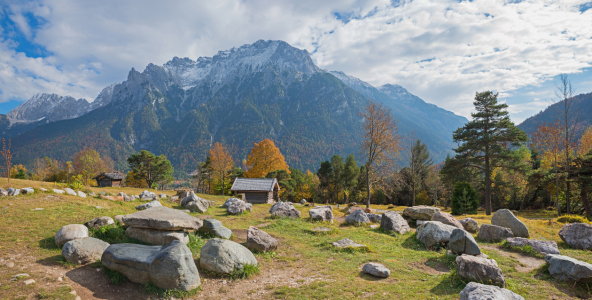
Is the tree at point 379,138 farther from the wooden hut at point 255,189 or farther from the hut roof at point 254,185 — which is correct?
the wooden hut at point 255,189

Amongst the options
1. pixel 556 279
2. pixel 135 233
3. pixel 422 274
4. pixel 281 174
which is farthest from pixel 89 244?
pixel 281 174

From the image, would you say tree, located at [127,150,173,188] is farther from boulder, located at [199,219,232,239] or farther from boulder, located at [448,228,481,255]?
boulder, located at [448,228,481,255]

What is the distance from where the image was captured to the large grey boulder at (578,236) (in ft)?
45.0

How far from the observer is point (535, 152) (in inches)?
1948

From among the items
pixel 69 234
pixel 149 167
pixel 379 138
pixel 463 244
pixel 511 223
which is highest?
pixel 379 138

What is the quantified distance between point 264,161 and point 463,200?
3243cm

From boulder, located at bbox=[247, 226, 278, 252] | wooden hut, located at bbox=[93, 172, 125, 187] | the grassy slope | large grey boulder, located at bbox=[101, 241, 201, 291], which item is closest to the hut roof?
the grassy slope

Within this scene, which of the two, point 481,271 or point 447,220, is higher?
point 481,271

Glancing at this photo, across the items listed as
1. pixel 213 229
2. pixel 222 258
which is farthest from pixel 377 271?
pixel 213 229

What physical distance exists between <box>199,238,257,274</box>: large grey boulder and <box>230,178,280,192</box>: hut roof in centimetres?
2712

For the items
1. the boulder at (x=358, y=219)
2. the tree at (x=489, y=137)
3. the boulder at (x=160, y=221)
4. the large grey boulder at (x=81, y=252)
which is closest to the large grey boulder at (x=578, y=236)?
the boulder at (x=358, y=219)

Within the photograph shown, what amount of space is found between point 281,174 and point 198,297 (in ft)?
126

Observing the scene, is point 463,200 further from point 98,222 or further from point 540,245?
point 98,222

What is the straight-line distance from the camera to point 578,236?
14.0 meters
